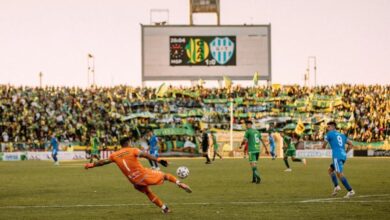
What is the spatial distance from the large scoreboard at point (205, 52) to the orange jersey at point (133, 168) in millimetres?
54080

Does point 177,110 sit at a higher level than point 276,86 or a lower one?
lower

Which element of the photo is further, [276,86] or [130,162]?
[276,86]

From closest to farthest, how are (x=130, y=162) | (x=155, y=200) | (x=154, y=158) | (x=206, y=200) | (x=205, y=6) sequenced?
(x=154, y=158) → (x=130, y=162) → (x=155, y=200) → (x=206, y=200) → (x=205, y=6)

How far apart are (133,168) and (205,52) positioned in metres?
55.0

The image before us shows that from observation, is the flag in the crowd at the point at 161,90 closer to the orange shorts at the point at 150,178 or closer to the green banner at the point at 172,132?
the green banner at the point at 172,132

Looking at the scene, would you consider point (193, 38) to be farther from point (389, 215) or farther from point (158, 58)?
point (389, 215)

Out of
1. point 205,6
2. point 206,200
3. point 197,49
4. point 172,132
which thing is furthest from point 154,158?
point 205,6

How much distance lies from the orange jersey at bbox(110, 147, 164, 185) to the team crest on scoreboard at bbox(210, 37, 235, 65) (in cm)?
5505

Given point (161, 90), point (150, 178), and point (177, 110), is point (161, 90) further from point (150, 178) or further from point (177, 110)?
point (150, 178)

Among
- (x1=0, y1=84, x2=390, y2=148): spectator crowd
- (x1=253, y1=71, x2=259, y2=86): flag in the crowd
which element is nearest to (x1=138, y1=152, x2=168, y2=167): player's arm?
(x1=0, y1=84, x2=390, y2=148): spectator crowd

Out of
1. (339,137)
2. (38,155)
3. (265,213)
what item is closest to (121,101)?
(38,155)

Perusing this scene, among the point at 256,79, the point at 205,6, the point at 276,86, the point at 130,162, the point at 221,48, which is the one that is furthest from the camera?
the point at 276,86

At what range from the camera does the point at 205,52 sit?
71.1 meters

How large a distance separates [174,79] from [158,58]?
7.98 ft
